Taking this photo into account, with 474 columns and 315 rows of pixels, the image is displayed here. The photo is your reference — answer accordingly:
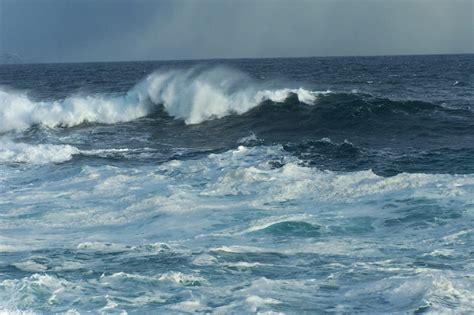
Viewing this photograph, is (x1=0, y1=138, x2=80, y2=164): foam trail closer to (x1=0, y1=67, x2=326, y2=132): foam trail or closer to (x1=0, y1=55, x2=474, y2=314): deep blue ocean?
(x1=0, y1=55, x2=474, y2=314): deep blue ocean

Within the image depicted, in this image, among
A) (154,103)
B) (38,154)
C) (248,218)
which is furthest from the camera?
(154,103)

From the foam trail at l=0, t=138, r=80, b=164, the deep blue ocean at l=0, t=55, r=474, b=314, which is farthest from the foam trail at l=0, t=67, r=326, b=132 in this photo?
the foam trail at l=0, t=138, r=80, b=164

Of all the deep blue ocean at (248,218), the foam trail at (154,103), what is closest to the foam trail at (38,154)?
the deep blue ocean at (248,218)

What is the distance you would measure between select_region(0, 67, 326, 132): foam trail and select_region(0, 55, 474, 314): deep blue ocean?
415 centimetres

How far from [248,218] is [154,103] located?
22.2 m

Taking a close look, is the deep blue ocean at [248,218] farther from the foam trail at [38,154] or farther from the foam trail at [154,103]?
the foam trail at [154,103]

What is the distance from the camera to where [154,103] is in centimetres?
3344

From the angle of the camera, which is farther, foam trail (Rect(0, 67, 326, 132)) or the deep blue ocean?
foam trail (Rect(0, 67, 326, 132))

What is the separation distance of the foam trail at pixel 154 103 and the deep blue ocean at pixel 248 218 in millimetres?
4148

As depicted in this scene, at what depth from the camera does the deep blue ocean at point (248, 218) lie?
8227mm

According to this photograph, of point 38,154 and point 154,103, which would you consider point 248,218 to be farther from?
point 154,103

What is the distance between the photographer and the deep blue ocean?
8227mm

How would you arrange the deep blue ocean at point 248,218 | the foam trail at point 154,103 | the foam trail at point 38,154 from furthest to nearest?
the foam trail at point 154,103 < the foam trail at point 38,154 < the deep blue ocean at point 248,218

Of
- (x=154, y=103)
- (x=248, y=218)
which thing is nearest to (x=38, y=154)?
(x=248, y=218)
